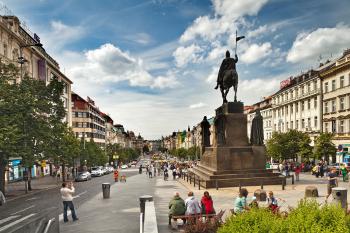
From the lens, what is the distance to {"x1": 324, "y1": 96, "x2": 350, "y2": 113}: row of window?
2071 inches

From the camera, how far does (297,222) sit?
594cm

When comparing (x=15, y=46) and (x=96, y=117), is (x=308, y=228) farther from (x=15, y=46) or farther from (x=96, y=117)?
(x=96, y=117)

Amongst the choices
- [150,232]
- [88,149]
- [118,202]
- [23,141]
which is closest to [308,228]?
[150,232]

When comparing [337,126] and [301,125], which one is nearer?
[337,126]

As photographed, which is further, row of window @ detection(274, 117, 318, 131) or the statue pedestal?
row of window @ detection(274, 117, 318, 131)

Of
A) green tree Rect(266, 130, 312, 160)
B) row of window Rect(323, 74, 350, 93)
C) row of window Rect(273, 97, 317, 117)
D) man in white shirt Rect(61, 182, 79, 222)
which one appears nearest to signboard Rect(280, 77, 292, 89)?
row of window Rect(273, 97, 317, 117)

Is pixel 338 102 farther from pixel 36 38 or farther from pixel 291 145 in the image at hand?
pixel 36 38

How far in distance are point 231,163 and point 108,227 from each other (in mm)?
14085

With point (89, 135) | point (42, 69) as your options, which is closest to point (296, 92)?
point (42, 69)

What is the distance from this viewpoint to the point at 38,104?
3114 centimetres

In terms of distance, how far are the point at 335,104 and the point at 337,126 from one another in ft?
11.3

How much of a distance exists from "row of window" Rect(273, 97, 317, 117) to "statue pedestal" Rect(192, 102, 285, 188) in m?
39.4

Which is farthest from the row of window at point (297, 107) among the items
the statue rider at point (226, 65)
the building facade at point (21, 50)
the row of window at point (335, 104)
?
the building facade at point (21, 50)

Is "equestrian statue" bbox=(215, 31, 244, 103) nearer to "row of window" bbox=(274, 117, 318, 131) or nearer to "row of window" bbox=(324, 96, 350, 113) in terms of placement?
"row of window" bbox=(324, 96, 350, 113)
